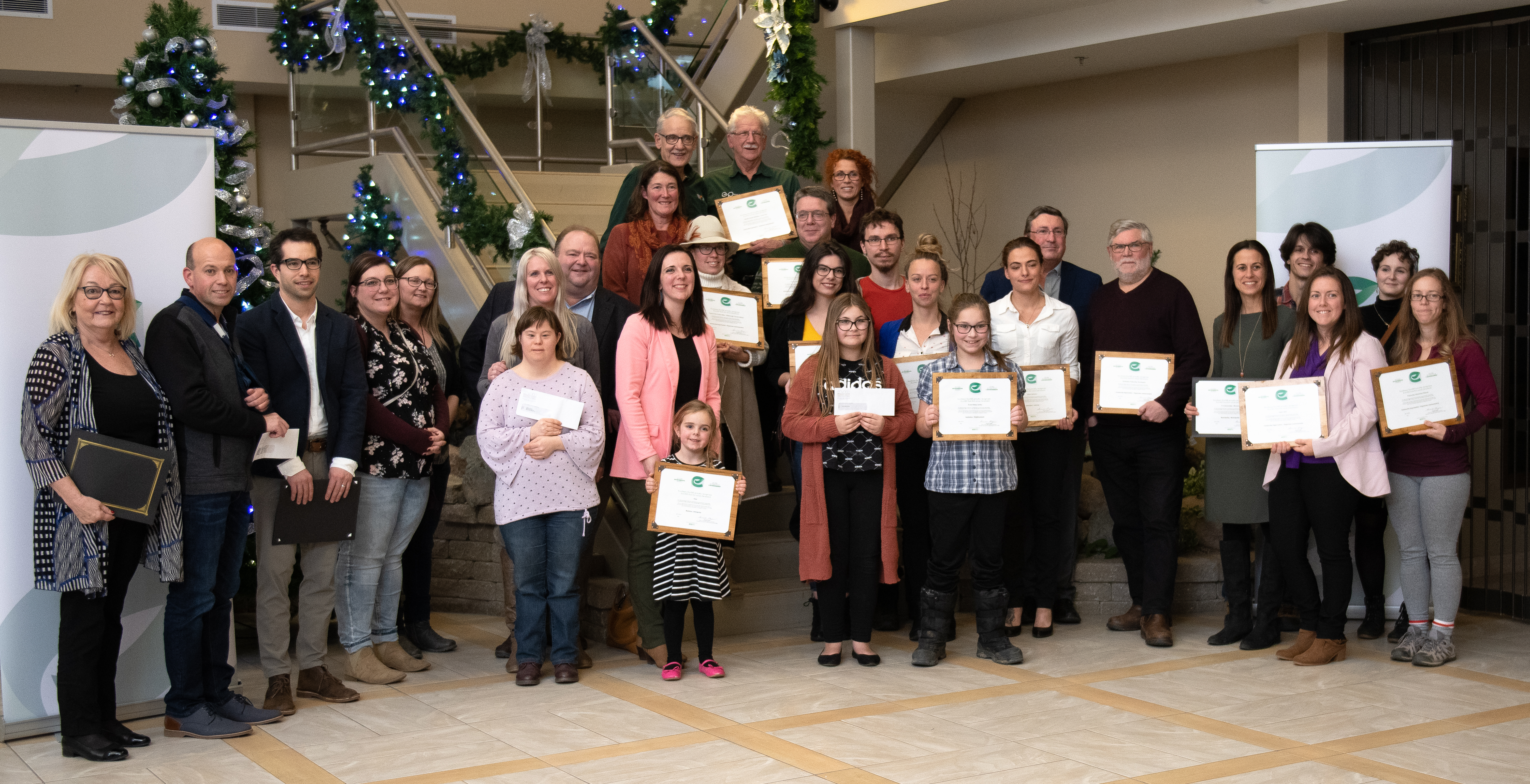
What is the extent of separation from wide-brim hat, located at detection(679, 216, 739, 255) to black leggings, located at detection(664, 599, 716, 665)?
1.50 meters

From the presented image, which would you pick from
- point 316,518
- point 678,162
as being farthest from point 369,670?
point 678,162

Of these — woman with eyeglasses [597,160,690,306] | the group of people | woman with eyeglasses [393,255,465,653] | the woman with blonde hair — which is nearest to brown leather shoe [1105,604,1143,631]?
the group of people

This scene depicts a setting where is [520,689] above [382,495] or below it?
below

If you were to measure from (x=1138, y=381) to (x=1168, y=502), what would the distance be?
0.56 metres

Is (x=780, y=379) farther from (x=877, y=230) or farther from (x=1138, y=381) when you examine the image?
(x=1138, y=381)

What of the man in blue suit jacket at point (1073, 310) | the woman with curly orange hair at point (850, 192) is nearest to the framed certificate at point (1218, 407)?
the man in blue suit jacket at point (1073, 310)

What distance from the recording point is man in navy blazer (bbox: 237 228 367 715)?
4.79 metres

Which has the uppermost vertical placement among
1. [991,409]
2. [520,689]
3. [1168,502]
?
[991,409]

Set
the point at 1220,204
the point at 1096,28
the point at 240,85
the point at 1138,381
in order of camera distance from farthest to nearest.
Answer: the point at 240,85 → the point at 1220,204 → the point at 1096,28 → the point at 1138,381

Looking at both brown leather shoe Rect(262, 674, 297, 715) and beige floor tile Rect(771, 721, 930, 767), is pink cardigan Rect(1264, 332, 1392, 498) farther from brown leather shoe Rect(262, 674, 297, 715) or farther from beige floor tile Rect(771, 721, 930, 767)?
brown leather shoe Rect(262, 674, 297, 715)

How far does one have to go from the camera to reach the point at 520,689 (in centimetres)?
521

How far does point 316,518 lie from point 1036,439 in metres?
3.00

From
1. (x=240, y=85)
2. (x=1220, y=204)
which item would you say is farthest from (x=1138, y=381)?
(x=240, y=85)

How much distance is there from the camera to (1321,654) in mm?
5457
